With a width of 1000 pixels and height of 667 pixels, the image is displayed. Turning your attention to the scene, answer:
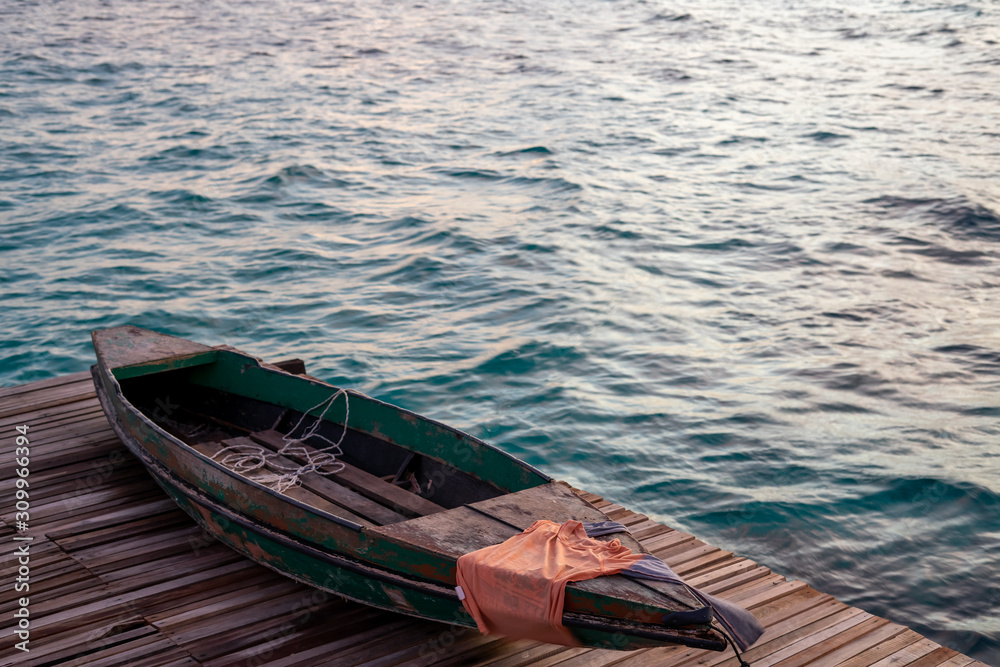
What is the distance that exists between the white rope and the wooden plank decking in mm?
572

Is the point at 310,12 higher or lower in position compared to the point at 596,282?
higher

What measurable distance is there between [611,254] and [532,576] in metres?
11.5

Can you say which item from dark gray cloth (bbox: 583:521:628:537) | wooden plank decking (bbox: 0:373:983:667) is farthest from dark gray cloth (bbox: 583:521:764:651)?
wooden plank decking (bbox: 0:373:983:667)

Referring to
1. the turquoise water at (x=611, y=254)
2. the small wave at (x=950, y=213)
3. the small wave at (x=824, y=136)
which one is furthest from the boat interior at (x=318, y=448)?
the small wave at (x=824, y=136)

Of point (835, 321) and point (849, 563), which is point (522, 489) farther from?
point (835, 321)

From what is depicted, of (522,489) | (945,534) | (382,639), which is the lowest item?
(945,534)

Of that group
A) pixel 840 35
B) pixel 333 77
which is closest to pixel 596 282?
pixel 333 77

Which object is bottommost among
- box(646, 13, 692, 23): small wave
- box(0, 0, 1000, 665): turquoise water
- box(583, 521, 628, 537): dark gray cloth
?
box(0, 0, 1000, 665): turquoise water

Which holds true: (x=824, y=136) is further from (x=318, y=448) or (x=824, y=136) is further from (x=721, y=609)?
(x=721, y=609)

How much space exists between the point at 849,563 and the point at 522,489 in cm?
418

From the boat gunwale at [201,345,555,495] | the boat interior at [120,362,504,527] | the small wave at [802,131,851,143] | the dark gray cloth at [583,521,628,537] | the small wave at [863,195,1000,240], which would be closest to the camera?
the dark gray cloth at [583,521,628,537]

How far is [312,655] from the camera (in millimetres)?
4930

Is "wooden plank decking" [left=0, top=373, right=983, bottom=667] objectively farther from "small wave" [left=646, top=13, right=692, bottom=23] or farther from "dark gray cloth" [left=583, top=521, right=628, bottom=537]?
"small wave" [left=646, top=13, right=692, bottom=23]

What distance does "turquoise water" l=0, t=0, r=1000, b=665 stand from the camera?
945cm
